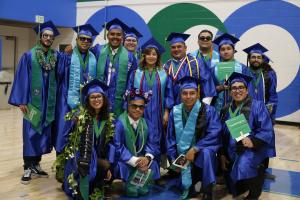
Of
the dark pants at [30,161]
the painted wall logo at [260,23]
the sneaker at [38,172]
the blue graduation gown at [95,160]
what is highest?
the painted wall logo at [260,23]

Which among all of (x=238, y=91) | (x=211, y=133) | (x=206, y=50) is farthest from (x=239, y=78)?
(x=206, y=50)

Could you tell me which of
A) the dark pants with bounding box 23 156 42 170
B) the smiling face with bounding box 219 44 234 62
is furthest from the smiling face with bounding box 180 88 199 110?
the dark pants with bounding box 23 156 42 170

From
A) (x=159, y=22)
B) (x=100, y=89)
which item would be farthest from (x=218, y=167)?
(x=159, y=22)

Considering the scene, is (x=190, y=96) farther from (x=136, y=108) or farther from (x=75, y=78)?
(x=75, y=78)

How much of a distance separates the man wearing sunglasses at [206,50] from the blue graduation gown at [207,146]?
3.16 ft

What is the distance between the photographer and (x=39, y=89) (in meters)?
3.96

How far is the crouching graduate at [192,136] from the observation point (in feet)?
11.8

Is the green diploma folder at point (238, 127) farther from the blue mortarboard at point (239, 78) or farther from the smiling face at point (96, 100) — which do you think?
the smiling face at point (96, 100)

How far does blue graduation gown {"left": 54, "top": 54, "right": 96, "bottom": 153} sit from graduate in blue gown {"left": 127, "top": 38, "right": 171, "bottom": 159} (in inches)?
20.4

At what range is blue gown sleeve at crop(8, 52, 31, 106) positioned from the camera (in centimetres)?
388

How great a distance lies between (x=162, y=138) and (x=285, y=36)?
6274 mm

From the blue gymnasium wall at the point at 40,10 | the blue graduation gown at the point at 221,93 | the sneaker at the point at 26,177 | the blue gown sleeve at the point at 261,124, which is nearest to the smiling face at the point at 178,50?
the blue graduation gown at the point at 221,93

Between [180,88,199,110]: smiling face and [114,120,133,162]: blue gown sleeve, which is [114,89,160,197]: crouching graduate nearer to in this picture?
[114,120,133,162]: blue gown sleeve

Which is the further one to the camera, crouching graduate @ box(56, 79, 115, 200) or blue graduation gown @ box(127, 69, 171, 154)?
Result: blue graduation gown @ box(127, 69, 171, 154)
